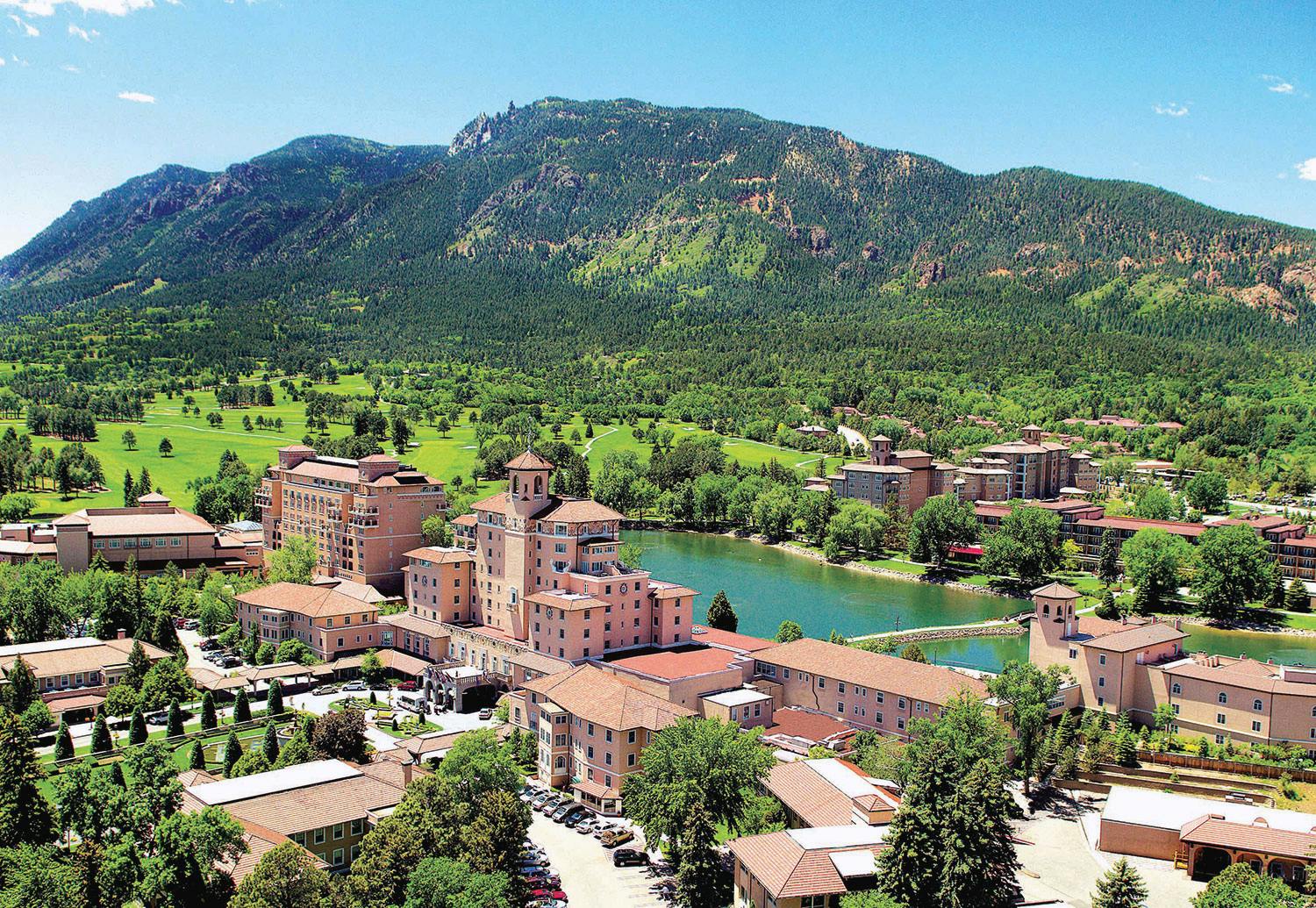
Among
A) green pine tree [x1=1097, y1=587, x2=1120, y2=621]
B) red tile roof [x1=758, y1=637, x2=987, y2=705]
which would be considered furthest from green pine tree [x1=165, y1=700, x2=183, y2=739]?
green pine tree [x1=1097, y1=587, x2=1120, y2=621]

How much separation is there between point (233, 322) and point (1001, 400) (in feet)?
344

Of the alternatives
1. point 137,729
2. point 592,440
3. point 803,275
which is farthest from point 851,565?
point 803,275

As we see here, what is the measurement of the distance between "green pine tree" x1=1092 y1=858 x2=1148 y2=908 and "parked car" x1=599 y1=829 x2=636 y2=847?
448 inches

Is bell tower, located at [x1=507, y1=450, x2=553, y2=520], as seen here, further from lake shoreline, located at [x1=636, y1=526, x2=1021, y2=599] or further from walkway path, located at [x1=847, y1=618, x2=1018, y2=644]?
lake shoreline, located at [x1=636, y1=526, x2=1021, y2=599]

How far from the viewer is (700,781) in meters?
27.7

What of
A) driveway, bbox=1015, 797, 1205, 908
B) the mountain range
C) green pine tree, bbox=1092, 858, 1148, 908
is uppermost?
the mountain range

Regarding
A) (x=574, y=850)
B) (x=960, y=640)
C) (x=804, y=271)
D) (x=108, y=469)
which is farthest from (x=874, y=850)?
(x=804, y=271)

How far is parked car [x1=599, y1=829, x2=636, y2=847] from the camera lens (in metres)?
29.0

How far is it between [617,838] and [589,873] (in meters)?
Result: 2.04

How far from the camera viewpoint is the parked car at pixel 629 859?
27828 millimetres

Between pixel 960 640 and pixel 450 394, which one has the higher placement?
pixel 450 394

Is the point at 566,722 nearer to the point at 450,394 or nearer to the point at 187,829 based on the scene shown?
the point at 187,829

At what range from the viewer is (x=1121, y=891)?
23812 millimetres

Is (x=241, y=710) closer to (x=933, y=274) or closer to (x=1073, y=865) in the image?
(x=1073, y=865)
